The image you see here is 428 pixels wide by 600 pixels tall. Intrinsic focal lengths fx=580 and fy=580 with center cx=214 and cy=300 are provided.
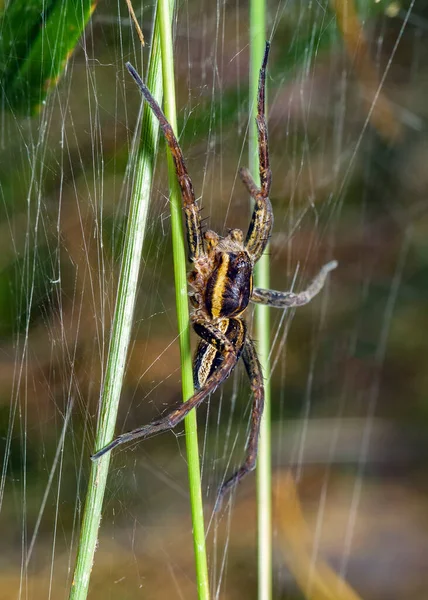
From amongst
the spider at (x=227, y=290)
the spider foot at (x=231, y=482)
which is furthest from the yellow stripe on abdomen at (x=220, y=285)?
the spider foot at (x=231, y=482)

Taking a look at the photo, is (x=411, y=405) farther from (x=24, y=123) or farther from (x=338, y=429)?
(x=24, y=123)

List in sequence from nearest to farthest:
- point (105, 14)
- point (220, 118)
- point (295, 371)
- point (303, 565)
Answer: point (105, 14) < point (220, 118) < point (303, 565) < point (295, 371)

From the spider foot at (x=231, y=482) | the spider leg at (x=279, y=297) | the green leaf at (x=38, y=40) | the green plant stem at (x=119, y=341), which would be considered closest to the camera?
the green plant stem at (x=119, y=341)

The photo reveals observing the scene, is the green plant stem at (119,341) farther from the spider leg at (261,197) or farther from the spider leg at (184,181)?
the spider leg at (261,197)

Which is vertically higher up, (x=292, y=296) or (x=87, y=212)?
(x=87, y=212)

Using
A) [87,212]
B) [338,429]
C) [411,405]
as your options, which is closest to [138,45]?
[87,212]

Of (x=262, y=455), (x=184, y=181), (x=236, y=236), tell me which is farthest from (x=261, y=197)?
(x=262, y=455)

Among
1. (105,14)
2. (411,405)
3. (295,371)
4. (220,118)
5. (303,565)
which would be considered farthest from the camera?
(411,405)
